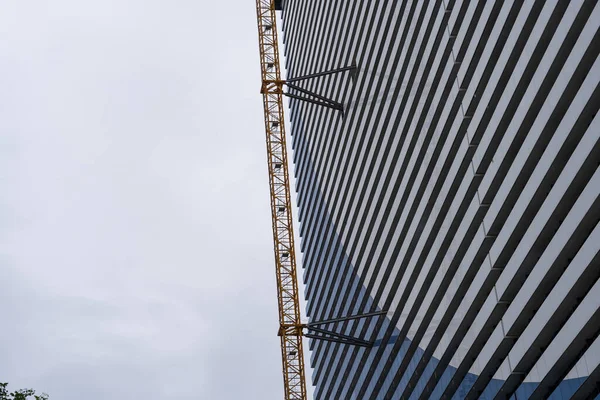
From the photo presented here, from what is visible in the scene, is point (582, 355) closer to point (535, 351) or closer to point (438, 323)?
point (535, 351)

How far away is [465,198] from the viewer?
68062mm

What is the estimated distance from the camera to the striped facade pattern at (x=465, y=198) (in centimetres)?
5406

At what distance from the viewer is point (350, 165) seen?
3994 inches

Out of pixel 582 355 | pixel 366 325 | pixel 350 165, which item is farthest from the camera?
pixel 350 165

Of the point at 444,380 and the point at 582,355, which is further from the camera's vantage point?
the point at 444,380

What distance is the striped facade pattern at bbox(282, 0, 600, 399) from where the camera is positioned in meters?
54.1

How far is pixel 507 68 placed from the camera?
6197 cm

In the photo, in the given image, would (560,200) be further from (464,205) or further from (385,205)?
(385,205)

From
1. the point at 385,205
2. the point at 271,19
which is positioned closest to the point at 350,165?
the point at 385,205

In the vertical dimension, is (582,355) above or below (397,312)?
below

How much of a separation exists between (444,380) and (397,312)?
1150cm

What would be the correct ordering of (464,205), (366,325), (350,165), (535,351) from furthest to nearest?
1. (350,165)
2. (366,325)
3. (464,205)
4. (535,351)

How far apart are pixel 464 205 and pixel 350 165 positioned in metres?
33.8

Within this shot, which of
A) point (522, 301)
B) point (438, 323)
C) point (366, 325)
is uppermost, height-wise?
point (366, 325)
